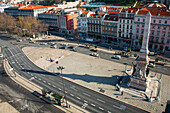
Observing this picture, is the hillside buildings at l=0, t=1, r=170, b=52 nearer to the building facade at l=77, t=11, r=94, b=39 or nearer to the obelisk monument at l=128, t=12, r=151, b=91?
the building facade at l=77, t=11, r=94, b=39

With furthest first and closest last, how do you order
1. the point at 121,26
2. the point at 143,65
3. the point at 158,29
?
1. the point at 121,26
2. the point at 158,29
3. the point at 143,65

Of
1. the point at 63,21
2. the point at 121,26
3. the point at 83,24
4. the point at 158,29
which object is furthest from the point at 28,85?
the point at 63,21

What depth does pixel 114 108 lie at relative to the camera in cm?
3769

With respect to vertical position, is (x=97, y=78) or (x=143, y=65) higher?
(x=143, y=65)

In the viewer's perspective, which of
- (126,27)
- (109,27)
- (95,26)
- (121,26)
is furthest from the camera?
(95,26)

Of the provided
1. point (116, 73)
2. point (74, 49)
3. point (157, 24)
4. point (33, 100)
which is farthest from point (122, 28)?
point (33, 100)

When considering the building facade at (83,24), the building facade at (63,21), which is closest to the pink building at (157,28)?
the building facade at (83,24)

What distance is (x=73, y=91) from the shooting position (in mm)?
45156

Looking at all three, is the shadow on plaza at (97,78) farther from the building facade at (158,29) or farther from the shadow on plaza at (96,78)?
the building facade at (158,29)

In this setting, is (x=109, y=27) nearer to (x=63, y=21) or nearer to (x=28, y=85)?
(x=63, y=21)

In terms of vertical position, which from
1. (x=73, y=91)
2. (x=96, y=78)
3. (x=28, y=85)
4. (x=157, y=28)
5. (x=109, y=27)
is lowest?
(x=73, y=91)

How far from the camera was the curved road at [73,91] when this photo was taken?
1489 inches

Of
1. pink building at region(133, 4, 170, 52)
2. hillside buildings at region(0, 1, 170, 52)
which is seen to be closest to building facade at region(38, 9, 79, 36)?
hillside buildings at region(0, 1, 170, 52)

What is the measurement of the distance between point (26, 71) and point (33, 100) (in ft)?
64.3
